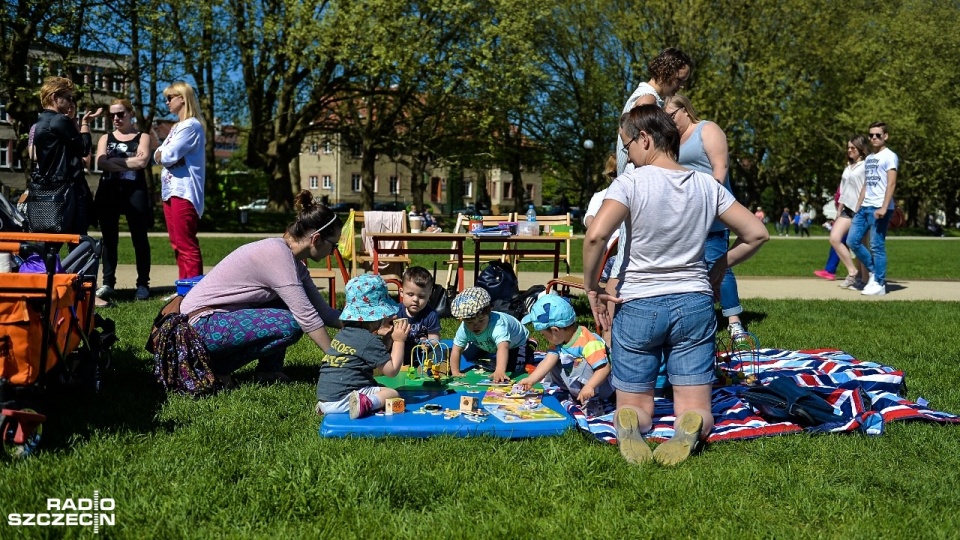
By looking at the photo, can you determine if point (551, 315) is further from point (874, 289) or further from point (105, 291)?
point (874, 289)

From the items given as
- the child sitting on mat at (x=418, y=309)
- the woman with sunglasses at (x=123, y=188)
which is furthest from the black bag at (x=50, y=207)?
the child sitting on mat at (x=418, y=309)

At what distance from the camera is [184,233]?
26.6ft

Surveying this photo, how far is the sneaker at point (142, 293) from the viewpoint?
9297 millimetres

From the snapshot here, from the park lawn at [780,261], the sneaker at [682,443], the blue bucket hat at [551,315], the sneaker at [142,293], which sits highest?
the blue bucket hat at [551,315]

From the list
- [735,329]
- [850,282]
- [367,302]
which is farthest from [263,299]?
[850,282]

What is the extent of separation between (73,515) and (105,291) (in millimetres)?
6549

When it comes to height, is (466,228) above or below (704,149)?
below

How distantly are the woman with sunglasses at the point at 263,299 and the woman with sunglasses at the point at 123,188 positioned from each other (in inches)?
151

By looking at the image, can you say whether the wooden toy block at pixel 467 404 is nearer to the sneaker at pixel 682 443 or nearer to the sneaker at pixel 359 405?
the sneaker at pixel 359 405

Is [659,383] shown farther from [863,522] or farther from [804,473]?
[863,522]

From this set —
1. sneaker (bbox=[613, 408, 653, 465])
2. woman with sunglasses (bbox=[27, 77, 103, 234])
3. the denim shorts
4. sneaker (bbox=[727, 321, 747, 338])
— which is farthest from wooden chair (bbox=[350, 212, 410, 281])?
sneaker (bbox=[613, 408, 653, 465])

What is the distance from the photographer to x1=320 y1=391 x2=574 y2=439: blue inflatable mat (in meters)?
4.37

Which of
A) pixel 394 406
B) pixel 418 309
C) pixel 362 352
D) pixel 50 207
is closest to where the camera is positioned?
pixel 394 406

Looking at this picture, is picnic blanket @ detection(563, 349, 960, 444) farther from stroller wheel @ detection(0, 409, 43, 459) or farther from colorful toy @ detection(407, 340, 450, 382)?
stroller wheel @ detection(0, 409, 43, 459)
